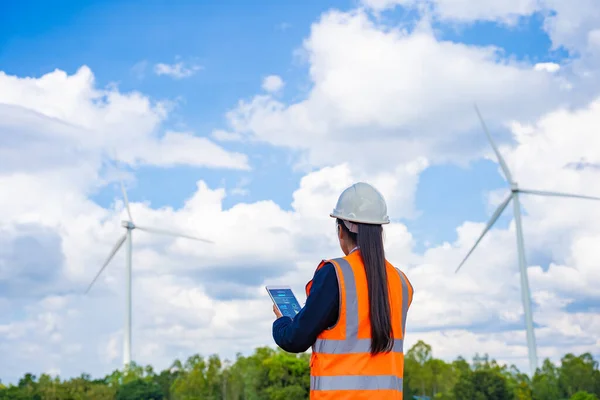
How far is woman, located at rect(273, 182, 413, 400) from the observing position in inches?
233

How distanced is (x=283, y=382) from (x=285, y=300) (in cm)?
8536

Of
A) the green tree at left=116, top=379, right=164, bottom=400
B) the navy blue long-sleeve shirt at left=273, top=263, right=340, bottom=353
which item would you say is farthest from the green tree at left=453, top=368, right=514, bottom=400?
the navy blue long-sleeve shirt at left=273, top=263, right=340, bottom=353

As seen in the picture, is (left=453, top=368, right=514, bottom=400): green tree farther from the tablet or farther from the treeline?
the tablet

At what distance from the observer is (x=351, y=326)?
19.5ft

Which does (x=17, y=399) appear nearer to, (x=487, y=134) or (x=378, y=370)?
(x=487, y=134)

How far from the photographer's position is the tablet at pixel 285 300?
6648 millimetres

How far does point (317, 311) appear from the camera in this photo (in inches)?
232

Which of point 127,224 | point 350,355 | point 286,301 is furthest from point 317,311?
point 127,224

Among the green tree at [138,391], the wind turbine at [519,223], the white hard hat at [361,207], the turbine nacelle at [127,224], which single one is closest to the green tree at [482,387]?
the wind turbine at [519,223]

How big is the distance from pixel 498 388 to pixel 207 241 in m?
34.3

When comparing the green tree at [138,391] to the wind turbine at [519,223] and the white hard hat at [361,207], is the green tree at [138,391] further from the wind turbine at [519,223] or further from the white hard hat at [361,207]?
the white hard hat at [361,207]

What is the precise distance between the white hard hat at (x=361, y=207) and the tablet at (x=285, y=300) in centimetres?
81

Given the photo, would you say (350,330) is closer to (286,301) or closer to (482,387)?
(286,301)

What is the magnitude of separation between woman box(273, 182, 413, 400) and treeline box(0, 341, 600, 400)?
74811 mm
